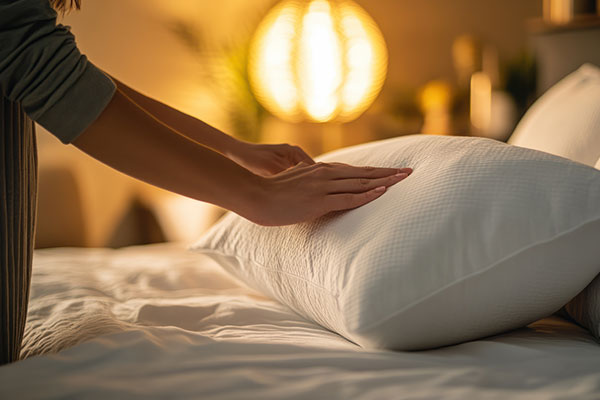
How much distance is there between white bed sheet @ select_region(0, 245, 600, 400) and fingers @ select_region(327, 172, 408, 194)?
7.0 inches

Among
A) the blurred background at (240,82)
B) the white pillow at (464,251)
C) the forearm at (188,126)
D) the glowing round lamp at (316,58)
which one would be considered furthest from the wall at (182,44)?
the white pillow at (464,251)

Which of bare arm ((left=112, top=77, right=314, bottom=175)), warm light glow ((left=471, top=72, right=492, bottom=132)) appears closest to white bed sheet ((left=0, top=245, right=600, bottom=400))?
bare arm ((left=112, top=77, right=314, bottom=175))

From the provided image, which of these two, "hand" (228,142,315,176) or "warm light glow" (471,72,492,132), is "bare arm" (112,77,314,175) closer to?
"hand" (228,142,315,176)

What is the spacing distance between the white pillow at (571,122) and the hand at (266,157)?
393 mm

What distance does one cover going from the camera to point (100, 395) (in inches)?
20.0

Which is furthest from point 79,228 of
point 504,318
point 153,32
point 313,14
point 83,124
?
point 504,318

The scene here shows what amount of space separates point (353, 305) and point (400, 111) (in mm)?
2720

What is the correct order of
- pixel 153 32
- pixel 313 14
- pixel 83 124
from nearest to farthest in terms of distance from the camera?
pixel 83 124, pixel 313 14, pixel 153 32

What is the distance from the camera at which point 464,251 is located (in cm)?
59

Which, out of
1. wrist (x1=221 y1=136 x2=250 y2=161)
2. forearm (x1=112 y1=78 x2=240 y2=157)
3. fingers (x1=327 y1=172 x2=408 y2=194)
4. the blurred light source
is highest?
the blurred light source

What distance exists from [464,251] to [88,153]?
400 mm

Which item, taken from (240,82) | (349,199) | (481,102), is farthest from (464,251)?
(481,102)

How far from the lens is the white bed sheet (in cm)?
53

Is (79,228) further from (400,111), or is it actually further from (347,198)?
(347,198)
